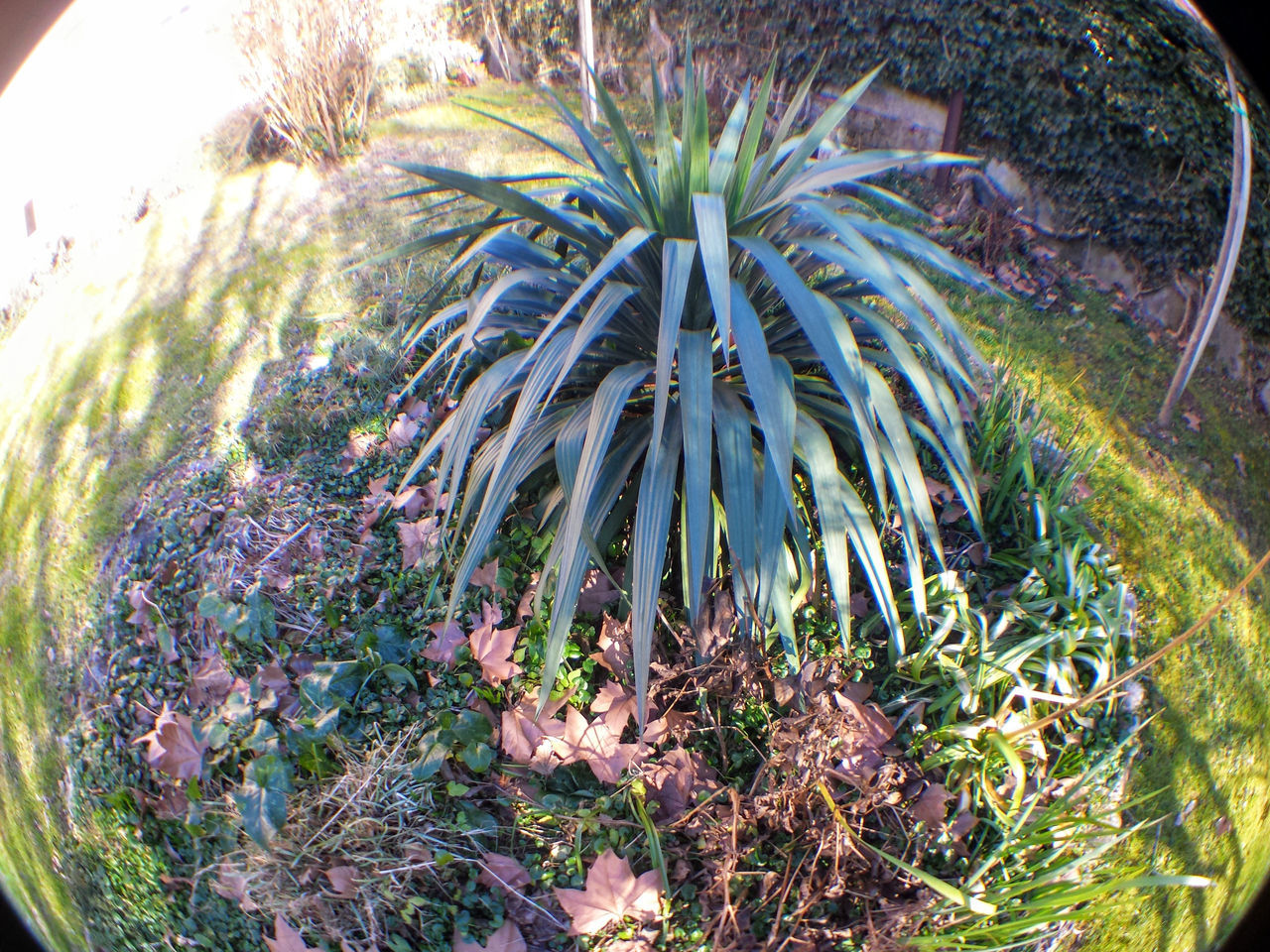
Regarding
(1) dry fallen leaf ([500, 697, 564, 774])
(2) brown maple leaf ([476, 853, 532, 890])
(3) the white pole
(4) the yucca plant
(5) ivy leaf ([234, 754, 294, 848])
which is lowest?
(2) brown maple leaf ([476, 853, 532, 890])

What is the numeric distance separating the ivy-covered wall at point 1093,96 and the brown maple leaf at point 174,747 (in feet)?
5.25

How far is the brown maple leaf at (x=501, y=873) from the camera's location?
1.56m

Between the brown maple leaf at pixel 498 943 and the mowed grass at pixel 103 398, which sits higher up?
the mowed grass at pixel 103 398

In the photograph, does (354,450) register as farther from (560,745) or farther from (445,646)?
(560,745)

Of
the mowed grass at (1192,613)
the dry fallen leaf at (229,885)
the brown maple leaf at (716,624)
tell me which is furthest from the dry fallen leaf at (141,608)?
the mowed grass at (1192,613)

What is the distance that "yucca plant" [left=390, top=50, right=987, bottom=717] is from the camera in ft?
4.10

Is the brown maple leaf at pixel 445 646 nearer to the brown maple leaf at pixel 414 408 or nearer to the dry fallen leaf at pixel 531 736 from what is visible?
the dry fallen leaf at pixel 531 736

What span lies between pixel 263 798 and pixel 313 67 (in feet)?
4.83

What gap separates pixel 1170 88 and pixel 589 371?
46.9 inches

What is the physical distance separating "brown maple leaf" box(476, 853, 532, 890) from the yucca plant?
0.53m

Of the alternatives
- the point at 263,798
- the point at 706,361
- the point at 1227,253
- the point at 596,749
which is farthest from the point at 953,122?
the point at 263,798

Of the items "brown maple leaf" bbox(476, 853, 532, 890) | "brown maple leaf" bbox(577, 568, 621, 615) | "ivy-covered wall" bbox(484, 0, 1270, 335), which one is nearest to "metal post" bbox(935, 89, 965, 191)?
"ivy-covered wall" bbox(484, 0, 1270, 335)

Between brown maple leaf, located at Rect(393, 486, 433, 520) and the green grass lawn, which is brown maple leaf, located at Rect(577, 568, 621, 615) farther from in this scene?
the green grass lawn

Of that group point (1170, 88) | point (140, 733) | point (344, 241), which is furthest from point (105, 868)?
point (1170, 88)
